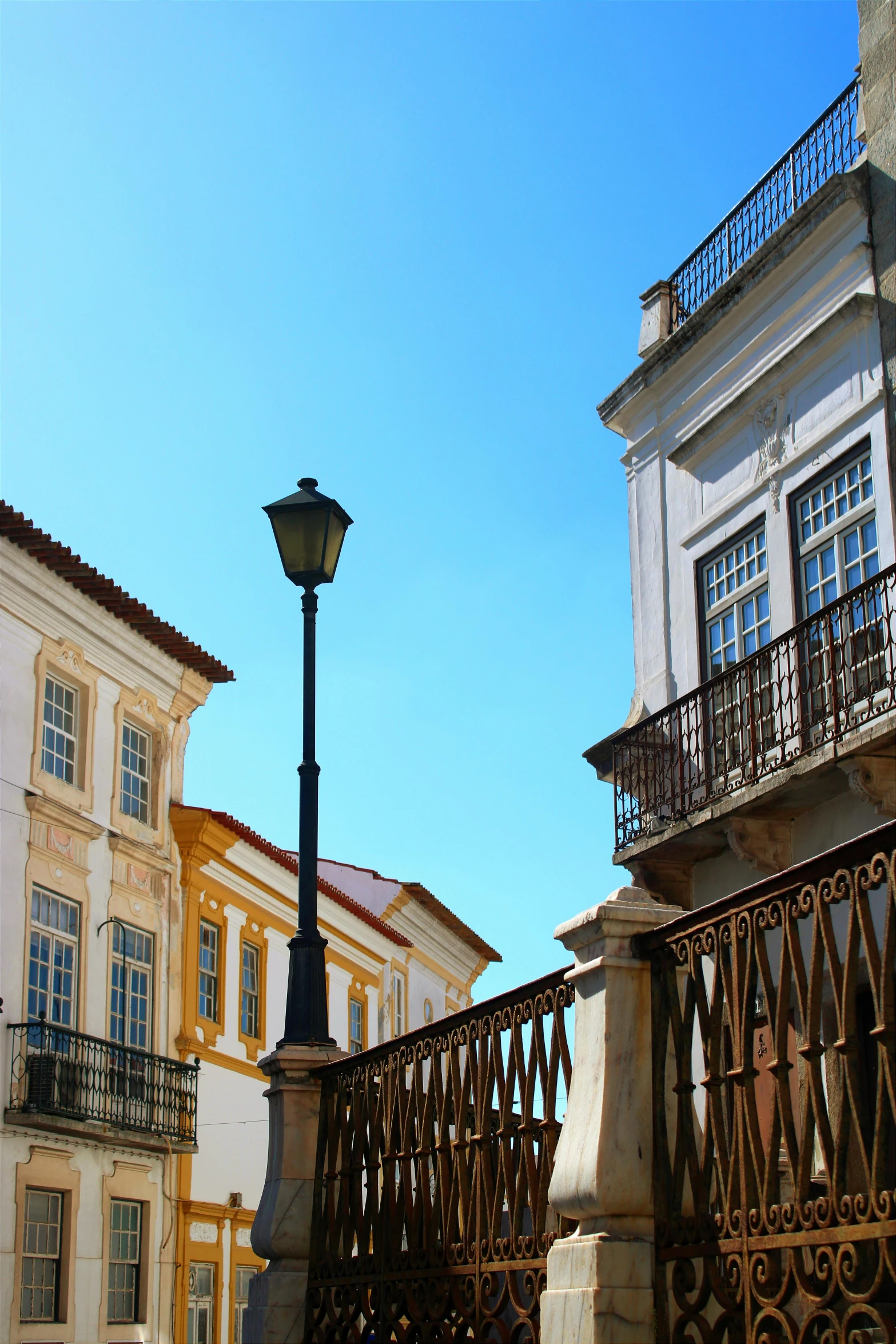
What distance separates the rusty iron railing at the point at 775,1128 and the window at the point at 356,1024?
25.7m

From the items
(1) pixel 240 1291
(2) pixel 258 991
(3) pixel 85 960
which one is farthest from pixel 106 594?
(1) pixel 240 1291

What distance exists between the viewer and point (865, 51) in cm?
1260

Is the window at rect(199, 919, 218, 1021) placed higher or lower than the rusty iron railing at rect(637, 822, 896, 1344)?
higher

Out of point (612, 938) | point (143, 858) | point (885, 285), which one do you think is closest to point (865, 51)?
point (885, 285)

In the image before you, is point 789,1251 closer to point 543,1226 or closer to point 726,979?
point 726,979

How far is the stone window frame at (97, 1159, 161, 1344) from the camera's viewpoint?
20.0 meters

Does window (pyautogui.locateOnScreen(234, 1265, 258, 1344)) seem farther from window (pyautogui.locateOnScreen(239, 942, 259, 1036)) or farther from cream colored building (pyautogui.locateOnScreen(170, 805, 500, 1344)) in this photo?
window (pyautogui.locateOnScreen(239, 942, 259, 1036))

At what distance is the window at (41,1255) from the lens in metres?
18.7

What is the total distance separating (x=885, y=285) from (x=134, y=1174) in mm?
14890

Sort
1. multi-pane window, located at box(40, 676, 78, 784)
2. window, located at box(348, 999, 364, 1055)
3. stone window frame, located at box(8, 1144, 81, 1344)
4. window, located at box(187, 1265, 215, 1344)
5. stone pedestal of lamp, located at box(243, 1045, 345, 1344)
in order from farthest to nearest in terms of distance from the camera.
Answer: window, located at box(348, 999, 364, 1055)
window, located at box(187, 1265, 215, 1344)
multi-pane window, located at box(40, 676, 78, 784)
stone window frame, located at box(8, 1144, 81, 1344)
stone pedestal of lamp, located at box(243, 1045, 345, 1344)

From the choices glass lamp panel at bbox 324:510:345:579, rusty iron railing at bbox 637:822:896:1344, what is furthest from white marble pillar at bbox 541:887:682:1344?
glass lamp panel at bbox 324:510:345:579

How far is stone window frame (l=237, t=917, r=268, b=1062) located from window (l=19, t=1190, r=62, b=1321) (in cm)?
547

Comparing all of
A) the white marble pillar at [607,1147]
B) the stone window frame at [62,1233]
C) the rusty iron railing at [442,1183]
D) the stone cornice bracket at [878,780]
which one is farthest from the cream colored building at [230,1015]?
the white marble pillar at [607,1147]

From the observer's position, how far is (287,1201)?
6.79 meters
